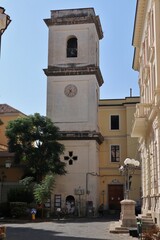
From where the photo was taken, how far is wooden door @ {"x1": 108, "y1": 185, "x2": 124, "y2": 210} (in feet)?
148

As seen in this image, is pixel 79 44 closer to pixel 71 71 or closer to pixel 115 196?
pixel 71 71

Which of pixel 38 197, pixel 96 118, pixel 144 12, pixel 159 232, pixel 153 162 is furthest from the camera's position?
pixel 96 118

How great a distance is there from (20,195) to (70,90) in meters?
13.4

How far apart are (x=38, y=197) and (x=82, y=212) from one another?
673 centimetres

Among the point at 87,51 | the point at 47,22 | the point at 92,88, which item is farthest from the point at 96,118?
the point at 47,22

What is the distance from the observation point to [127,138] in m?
46.3

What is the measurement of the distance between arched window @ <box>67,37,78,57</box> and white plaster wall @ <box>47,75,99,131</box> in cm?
289

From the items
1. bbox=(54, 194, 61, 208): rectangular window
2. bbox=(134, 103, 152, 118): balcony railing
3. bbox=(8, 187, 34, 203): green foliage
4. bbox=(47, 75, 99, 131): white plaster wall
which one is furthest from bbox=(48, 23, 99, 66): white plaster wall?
bbox=(134, 103, 152, 118): balcony railing

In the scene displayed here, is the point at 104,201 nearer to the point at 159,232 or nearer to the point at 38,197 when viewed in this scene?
the point at 38,197

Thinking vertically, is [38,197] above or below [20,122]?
below

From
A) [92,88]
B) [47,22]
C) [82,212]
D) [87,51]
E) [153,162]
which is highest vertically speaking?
[47,22]

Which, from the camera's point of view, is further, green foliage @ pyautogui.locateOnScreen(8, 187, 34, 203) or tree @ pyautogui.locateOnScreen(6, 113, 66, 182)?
tree @ pyautogui.locateOnScreen(6, 113, 66, 182)

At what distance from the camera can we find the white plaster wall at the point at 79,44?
4484 centimetres

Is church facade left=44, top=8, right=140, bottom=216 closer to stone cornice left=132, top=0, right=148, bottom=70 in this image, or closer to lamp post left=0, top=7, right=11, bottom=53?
stone cornice left=132, top=0, right=148, bottom=70
